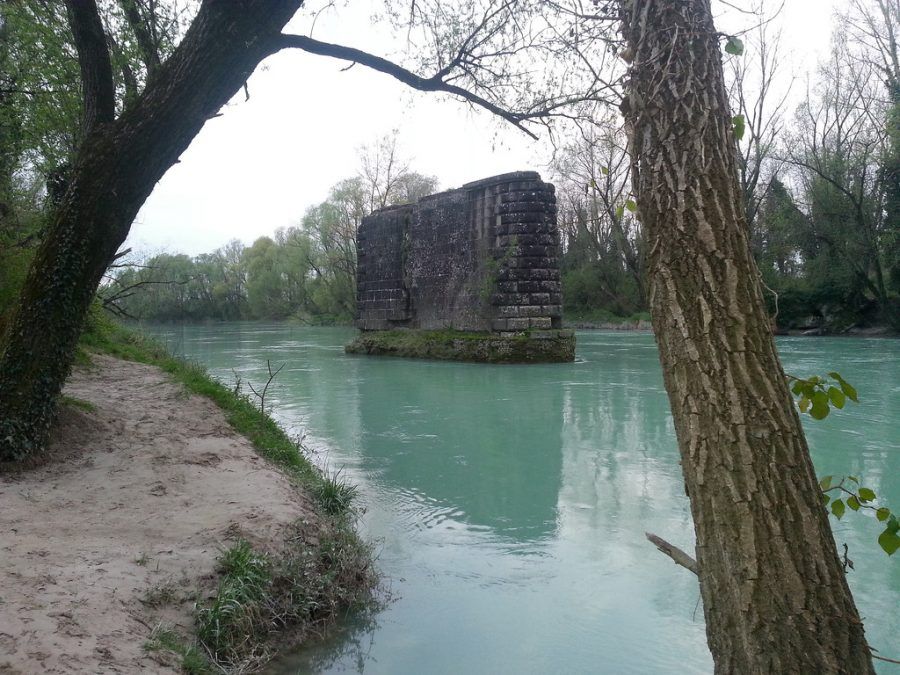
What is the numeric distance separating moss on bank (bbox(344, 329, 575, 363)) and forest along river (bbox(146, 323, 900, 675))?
3.46m

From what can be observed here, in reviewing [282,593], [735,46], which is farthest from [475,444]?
[735,46]

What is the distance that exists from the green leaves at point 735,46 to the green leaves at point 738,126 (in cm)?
15

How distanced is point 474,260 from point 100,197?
10.6 m

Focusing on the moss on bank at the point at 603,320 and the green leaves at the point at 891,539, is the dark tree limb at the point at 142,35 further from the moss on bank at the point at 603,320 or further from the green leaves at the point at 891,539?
the moss on bank at the point at 603,320

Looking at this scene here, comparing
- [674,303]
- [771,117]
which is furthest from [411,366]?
[771,117]

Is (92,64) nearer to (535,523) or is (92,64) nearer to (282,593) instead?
(282,593)

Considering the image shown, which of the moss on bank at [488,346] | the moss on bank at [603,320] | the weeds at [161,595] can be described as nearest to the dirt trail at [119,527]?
the weeds at [161,595]

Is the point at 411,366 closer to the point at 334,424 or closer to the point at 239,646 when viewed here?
the point at 334,424

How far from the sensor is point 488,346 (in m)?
14.1

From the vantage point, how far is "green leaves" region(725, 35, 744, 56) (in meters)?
1.63

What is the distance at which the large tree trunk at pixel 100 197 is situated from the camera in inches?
162

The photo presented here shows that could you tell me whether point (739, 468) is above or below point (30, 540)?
above

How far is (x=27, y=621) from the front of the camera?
2.19m

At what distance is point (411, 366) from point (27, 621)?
12210 mm
